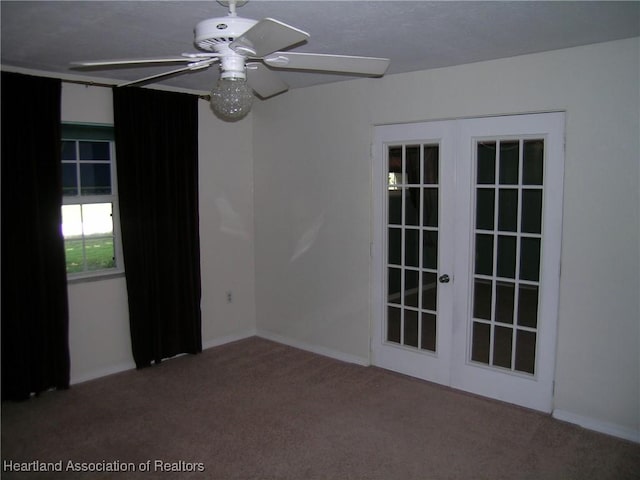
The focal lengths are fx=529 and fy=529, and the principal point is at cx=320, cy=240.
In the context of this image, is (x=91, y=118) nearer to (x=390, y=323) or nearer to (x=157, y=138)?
(x=157, y=138)

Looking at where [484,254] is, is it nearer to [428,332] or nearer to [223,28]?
[428,332]

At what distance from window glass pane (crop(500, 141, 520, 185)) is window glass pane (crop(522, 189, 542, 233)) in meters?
0.14

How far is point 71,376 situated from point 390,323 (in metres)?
2.80

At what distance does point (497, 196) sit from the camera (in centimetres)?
399

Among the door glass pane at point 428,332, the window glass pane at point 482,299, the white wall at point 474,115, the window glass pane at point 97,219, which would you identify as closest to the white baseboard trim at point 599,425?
the white wall at point 474,115

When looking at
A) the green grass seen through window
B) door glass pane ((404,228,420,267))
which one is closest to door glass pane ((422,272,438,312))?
door glass pane ((404,228,420,267))

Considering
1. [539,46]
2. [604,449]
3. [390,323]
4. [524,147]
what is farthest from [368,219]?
[604,449]

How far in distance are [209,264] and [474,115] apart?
2931 millimetres

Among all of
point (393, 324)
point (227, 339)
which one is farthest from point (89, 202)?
point (393, 324)

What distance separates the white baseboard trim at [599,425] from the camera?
3.49 m

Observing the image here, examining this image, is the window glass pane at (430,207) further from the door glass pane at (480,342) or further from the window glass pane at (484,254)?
the door glass pane at (480,342)

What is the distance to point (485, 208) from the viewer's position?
410 cm

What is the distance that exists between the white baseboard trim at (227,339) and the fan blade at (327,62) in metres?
3.56

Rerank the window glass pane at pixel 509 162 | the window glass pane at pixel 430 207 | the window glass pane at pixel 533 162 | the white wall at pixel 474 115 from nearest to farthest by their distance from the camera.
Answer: the white wall at pixel 474 115, the window glass pane at pixel 533 162, the window glass pane at pixel 509 162, the window glass pane at pixel 430 207
